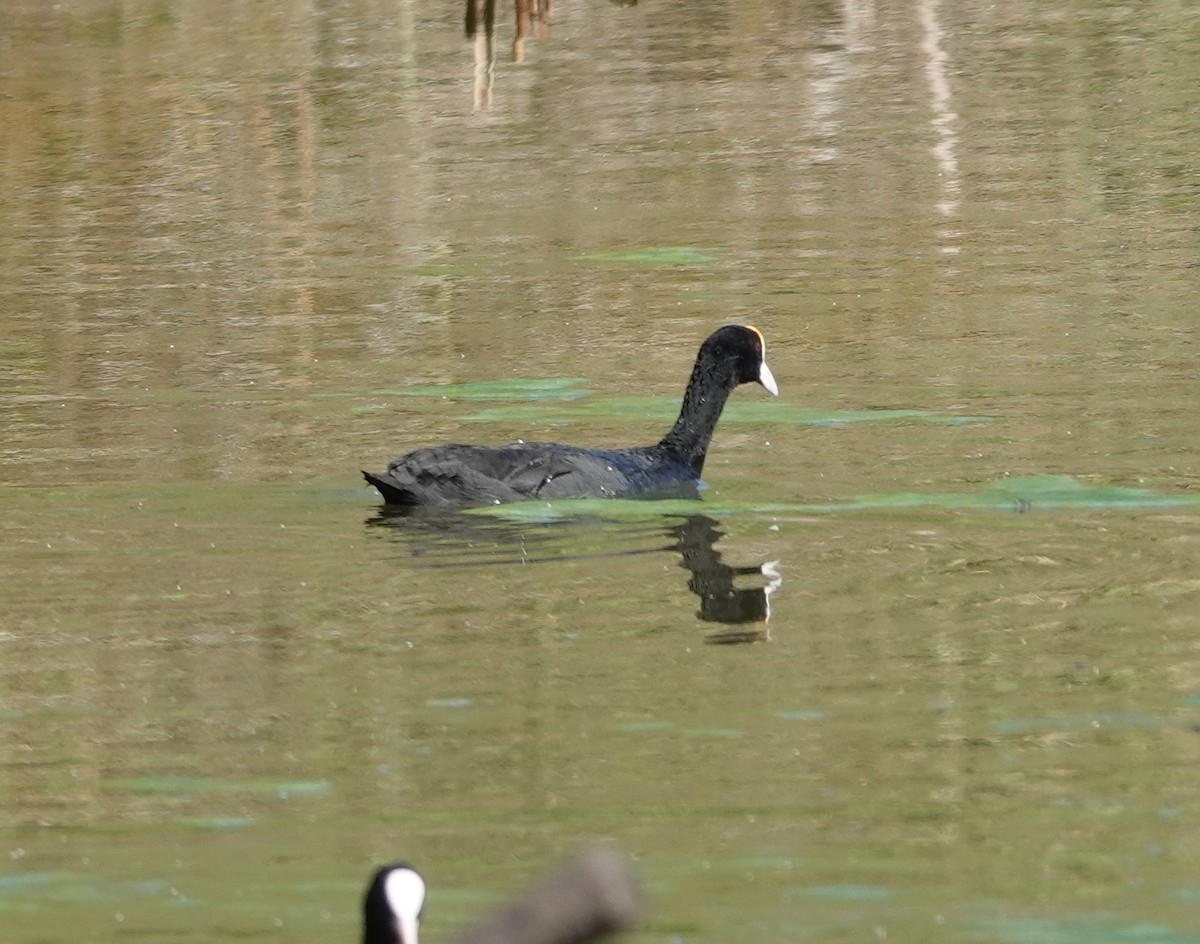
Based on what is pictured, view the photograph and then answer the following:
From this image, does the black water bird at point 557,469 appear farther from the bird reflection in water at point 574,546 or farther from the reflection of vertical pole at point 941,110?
the reflection of vertical pole at point 941,110

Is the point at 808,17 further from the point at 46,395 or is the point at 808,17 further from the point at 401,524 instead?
the point at 401,524

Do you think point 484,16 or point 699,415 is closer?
point 484,16

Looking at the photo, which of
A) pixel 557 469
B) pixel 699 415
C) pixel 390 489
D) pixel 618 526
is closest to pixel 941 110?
pixel 699 415

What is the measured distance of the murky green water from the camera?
6.50 m

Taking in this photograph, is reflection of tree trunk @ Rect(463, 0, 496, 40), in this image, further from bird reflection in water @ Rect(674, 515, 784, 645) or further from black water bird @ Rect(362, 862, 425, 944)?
bird reflection in water @ Rect(674, 515, 784, 645)

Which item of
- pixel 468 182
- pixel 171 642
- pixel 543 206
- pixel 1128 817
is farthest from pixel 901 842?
pixel 468 182

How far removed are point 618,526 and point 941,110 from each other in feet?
42.6

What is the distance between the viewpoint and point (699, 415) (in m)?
11.8

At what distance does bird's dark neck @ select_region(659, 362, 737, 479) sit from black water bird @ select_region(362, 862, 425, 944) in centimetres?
773

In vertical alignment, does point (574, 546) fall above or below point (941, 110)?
above

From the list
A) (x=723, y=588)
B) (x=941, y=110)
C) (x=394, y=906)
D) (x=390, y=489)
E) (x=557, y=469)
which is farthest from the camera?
(x=941, y=110)

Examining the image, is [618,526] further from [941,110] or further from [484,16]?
[941,110]

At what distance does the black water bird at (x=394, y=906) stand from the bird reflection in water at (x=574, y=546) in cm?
517

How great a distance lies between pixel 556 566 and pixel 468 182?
35.2ft
